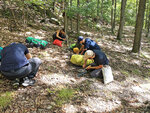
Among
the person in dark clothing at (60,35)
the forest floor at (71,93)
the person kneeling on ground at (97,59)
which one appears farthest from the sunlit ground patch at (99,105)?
the person in dark clothing at (60,35)

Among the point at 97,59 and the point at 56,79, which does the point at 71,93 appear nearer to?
the point at 56,79

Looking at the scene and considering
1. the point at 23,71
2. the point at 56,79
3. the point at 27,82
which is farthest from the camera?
the point at 56,79

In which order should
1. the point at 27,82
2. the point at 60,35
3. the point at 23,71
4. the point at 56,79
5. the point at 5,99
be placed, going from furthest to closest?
the point at 60,35, the point at 56,79, the point at 27,82, the point at 23,71, the point at 5,99

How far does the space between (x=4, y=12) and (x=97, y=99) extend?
29.7 feet

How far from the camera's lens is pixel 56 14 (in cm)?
1414

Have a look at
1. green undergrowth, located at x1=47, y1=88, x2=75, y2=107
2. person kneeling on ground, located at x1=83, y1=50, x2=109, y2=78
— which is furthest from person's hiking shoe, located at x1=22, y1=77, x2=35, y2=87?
person kneeling on ground, located at x1=83, y1=50, x2=109, y2=78

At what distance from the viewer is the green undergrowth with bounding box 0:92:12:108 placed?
250cm

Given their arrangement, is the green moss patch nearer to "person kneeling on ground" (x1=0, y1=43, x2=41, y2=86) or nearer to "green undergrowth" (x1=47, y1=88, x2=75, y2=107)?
"green undergrowth" (x1=47, y1=88, x2=75, y2=107)

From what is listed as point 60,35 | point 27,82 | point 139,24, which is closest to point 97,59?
point 27,82

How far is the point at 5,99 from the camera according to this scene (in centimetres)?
262

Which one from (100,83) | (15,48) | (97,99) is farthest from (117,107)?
(15,48)

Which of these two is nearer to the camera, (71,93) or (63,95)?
(63,95)

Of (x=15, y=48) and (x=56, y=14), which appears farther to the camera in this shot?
(x=56, y=14)

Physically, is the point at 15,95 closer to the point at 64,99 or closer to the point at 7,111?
the point at 7,111
